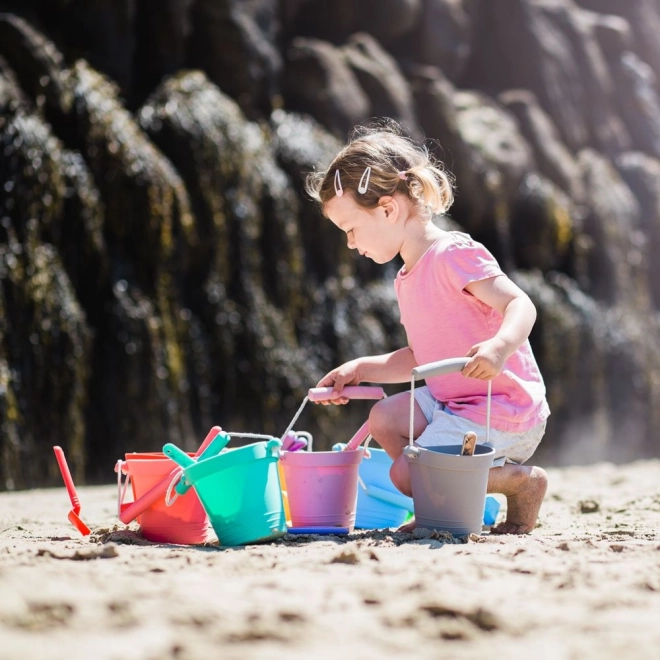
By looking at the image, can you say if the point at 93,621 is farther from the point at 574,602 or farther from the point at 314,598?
the point at 574,602

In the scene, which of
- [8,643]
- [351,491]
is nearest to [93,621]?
[8,643]

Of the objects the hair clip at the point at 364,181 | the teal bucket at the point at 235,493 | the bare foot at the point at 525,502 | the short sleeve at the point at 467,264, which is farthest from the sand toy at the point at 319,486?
the hair clip at the point at 364,181

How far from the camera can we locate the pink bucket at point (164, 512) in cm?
307

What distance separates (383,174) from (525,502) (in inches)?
49.0

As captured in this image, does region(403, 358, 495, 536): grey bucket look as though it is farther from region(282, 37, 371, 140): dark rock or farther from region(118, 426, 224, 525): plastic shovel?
region(282, 37, 371, 140): dark rock

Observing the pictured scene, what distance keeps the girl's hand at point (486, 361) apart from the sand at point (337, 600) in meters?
0.50

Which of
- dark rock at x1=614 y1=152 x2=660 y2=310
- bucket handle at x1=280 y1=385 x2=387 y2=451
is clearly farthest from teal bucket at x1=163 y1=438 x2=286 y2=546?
dark rock at x1=614 y1=152 x2=660 y2=310

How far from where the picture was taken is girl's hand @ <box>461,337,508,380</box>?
288cm

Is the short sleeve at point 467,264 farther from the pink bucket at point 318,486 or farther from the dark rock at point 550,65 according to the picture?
the dark rock at point 550,65

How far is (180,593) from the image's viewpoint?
1.92m

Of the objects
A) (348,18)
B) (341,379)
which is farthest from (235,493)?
(348,18)

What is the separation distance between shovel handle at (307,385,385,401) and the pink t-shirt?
0.78ft

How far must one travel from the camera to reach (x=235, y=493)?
2.87 meters

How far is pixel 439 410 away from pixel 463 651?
5.86ft
